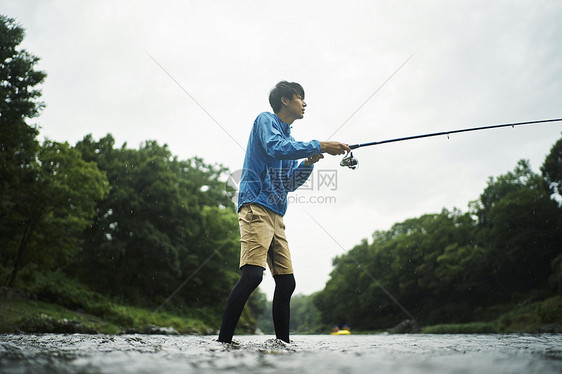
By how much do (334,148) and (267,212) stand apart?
0.91 m

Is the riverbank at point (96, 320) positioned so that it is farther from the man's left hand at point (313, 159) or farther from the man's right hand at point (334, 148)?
the man's right hand at point (334, 148)

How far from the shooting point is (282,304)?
13.5 ft

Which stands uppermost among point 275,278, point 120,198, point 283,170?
point 120,198

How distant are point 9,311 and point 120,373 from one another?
15.5 metres

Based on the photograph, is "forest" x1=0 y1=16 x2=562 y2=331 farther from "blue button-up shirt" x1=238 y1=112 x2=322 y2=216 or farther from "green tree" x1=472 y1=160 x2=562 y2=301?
"blue button-up shirt" x1=238 y1=112 x2=322 y2=216

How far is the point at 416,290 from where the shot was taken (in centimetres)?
4797

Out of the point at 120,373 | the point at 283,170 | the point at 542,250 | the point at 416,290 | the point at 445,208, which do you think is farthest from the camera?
the point at 445,208

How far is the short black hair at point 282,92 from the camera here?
183 inches

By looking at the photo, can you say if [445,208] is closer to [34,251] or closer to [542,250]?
[542,250]

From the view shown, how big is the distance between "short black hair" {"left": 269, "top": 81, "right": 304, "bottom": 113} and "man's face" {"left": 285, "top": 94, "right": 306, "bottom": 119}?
0.04m

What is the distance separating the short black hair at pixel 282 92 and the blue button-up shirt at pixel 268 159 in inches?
9.7

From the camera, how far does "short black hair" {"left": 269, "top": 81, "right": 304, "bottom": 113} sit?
183 inches

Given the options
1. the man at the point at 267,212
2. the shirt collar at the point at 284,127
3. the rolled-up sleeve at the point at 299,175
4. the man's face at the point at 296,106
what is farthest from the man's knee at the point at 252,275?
the man's face at the point at 296,106

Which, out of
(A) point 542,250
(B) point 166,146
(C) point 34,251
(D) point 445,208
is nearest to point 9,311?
(C) point 34,251
